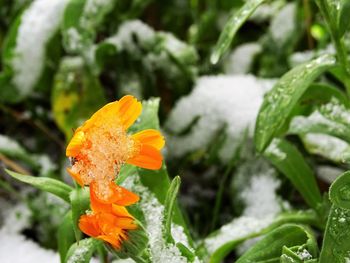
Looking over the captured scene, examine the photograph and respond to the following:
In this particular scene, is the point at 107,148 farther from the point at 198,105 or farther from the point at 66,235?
the point at 198,105

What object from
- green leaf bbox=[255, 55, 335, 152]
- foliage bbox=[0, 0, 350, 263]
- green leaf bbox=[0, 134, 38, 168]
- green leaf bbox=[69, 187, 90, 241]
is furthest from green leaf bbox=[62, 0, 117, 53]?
green leaf bbox=[69, 187, 90, 241]

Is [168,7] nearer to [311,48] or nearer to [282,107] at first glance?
[311,48]

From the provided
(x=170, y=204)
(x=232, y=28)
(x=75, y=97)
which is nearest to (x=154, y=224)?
(x=170, y=204)

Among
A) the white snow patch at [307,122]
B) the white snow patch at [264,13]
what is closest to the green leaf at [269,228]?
the white snow patch at [307,122]

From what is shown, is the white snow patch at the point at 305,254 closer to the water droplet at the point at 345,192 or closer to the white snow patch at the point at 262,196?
the water droplet at the point at 345,192

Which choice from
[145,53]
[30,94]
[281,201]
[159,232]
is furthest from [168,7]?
[159,232]

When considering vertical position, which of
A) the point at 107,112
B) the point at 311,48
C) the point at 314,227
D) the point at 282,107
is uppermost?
the point at 107,112
